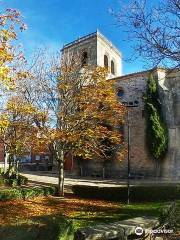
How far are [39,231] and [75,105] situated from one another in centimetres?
1527

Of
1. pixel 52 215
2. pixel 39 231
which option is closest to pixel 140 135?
pixel 52 215

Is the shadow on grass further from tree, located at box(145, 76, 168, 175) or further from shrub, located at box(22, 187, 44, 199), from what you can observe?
tree, located at box(145, 76, 168, 175)

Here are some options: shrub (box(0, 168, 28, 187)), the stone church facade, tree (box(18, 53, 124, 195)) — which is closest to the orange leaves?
tree (box(18, 53, 124, 195))

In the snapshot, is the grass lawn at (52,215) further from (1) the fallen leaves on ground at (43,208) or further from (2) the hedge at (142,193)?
(2) the hedge at (142,193)

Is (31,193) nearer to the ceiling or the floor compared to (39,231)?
nearer to the floor

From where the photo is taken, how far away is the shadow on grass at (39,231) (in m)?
6.31

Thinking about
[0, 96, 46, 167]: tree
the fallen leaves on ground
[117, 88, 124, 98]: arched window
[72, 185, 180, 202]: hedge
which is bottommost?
Answer: the fallen leaves on ground

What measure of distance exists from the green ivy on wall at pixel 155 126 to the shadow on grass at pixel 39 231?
2681cm

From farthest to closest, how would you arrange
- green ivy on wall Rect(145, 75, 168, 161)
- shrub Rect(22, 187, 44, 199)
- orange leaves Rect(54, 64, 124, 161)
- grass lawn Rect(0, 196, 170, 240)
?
green ivy on wall Rect(145, 75, 168, 161)
orange leaves Rect(54, 64, 124, 161)
shrub Rect(22, 187, 44, 199)
grass lawn Rect(0, 196, 170, 240)

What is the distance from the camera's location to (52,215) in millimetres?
7789


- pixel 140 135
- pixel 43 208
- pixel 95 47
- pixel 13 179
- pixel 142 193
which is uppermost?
pixel 95 47

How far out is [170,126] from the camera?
3375 cm

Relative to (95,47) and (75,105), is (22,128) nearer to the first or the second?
(75,105)

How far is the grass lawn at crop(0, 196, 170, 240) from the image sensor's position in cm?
643
